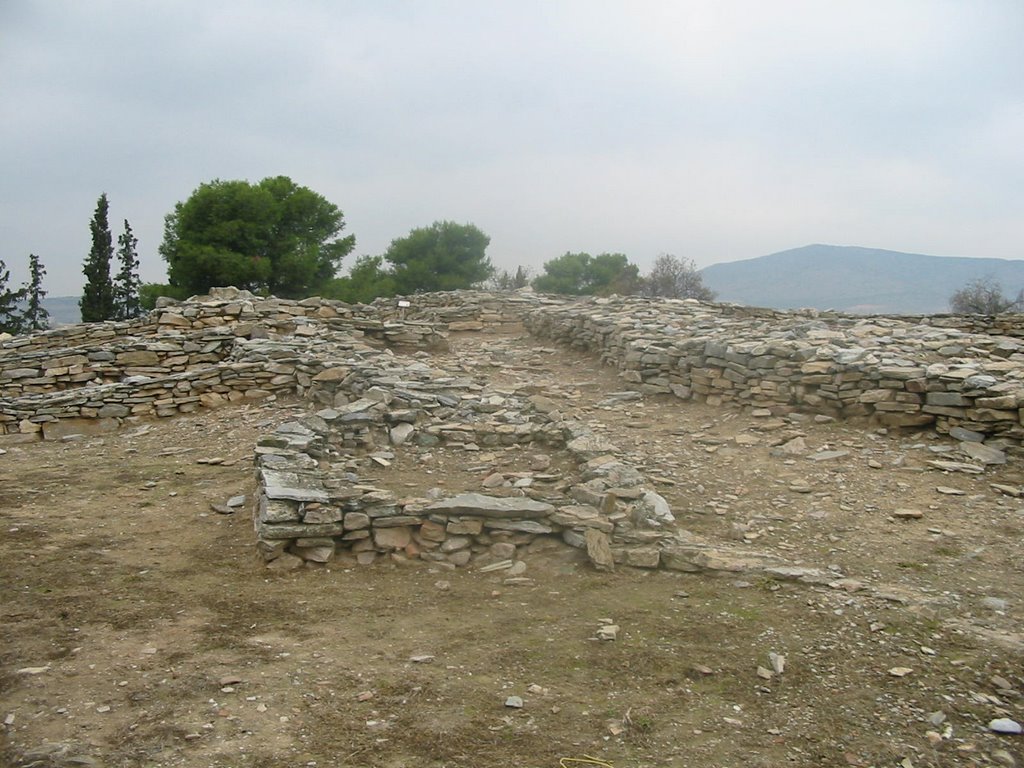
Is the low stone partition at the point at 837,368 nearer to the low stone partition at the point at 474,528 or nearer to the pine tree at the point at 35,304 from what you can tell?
the low stone partition at the point at 474,528

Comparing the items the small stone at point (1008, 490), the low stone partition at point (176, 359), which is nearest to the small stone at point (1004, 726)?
the small stone at point (1008, 490)

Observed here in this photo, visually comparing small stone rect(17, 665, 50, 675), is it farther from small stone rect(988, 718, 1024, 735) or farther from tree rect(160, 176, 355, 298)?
tree rect(160, 176, 355, 298)

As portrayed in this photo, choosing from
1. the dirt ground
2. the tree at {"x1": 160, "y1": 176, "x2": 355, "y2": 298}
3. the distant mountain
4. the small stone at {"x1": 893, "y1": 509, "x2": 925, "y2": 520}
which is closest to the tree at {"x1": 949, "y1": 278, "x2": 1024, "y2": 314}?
the dirt ground

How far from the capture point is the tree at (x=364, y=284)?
94.2 feet

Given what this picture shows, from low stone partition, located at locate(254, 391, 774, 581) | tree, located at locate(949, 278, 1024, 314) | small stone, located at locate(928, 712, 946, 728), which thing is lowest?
small stone, located at locate(928, 712, 946, 728)

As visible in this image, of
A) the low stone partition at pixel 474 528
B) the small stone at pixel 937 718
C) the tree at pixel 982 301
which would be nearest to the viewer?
the small stone at pixel 937 718

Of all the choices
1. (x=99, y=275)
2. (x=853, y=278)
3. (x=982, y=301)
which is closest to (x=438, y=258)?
(x=99, y=275)

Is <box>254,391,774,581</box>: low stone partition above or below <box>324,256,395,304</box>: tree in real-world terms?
below

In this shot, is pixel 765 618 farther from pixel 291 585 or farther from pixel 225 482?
pixel 225 482

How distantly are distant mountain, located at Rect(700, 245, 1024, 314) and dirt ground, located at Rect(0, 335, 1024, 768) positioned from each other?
73.0m

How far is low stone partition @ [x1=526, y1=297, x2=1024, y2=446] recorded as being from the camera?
7613 millimetres

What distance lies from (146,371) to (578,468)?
7788 millimetres

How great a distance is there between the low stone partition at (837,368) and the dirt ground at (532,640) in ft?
2.14

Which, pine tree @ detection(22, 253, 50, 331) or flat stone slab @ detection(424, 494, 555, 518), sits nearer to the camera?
flat stone slab @ detection(424, 494, 555, 518)
